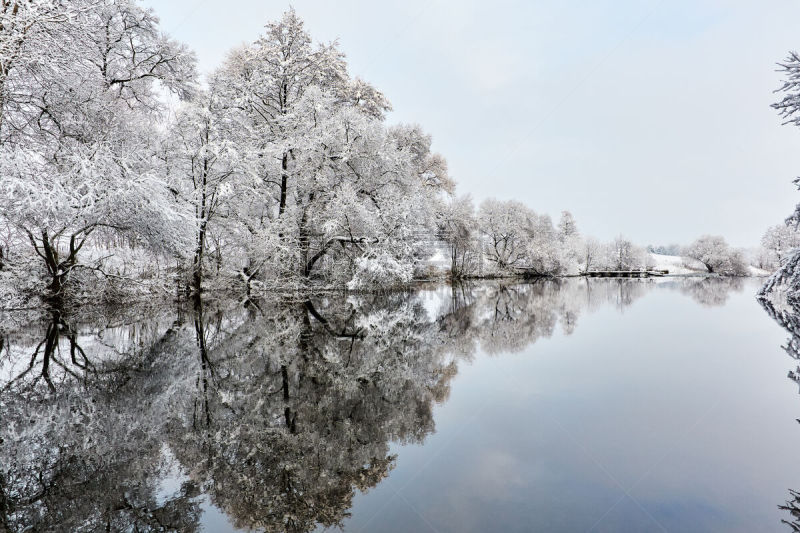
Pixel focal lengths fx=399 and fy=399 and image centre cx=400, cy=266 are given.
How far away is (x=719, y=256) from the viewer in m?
52.6

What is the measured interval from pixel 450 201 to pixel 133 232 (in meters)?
25.2

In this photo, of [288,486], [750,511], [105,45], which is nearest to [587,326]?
[750,511]

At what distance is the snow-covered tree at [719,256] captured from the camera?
167 ft

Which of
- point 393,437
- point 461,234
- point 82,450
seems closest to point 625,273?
point 461,234

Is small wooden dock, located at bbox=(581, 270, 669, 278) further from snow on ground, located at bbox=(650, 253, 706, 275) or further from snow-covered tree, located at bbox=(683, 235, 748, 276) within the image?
snow on ground, located at bbox=(650, 253, 706, 275)

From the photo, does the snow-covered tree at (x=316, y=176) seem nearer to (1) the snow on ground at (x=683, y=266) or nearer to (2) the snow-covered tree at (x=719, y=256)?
(2) the snow-covered tree at (x=719, y=256)

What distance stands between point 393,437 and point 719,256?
65.1 meters

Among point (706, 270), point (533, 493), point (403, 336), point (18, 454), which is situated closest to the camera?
point (533, 493)

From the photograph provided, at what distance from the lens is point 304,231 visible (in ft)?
58.0

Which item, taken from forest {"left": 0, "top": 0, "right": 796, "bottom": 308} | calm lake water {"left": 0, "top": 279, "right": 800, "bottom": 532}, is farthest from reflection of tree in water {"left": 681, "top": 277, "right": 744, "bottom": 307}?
calm lake water {"left": 0, "top": 279, "right": 800, "bottom": 532}

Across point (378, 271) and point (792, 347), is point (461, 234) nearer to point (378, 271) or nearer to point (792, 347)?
point (378, 271)

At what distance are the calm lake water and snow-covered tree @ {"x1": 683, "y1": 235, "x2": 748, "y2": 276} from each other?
58020 mm

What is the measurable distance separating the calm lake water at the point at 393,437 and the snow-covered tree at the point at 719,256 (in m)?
58.0

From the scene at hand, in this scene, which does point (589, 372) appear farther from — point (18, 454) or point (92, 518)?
point (18, 454)
